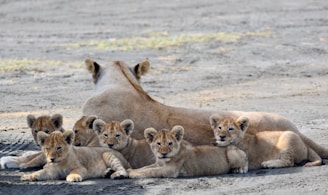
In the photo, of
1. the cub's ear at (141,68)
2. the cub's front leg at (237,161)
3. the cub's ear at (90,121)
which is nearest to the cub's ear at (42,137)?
the cub's ear at (90,121)

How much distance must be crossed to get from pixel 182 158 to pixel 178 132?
28cm

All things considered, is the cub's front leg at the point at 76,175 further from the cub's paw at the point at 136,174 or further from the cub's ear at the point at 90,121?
the cub's ear at the point at 90,121

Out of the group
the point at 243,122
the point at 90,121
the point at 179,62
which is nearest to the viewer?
the point at 243,122

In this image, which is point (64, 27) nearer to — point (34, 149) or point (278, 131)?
point (34, 149)

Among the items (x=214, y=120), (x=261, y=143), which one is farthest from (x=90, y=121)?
(x=261, y=143)

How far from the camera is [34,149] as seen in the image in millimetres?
13438

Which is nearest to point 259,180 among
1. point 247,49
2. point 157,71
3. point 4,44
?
point 157,71

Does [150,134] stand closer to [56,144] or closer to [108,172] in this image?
[108,172]

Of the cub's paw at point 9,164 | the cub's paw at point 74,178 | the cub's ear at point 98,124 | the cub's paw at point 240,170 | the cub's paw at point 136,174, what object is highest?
the cub's ear at point 98,124

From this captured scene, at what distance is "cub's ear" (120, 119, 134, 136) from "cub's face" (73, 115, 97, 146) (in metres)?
0.44

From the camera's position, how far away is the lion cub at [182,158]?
11453mm

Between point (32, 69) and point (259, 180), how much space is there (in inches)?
368

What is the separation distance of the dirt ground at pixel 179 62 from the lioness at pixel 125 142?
2.10 feet

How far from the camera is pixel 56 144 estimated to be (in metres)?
11.4
